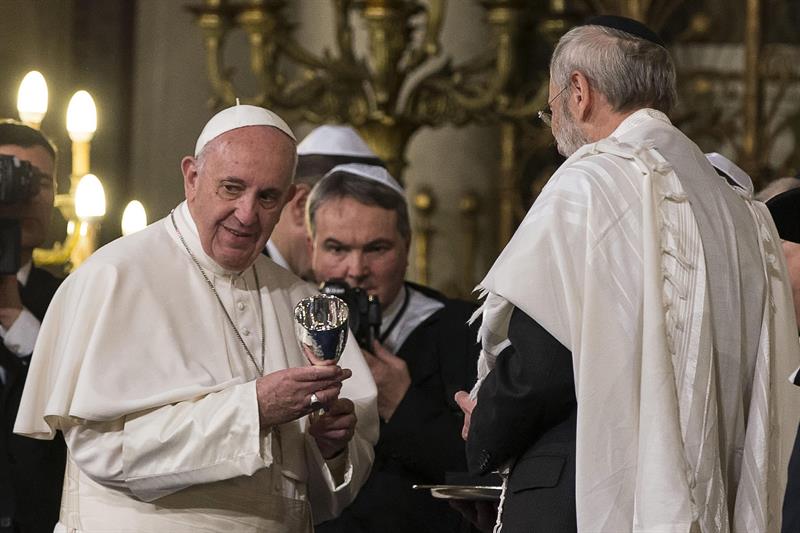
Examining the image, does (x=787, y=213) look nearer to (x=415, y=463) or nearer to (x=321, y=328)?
(x=321, y=328)

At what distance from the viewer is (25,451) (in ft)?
15.3

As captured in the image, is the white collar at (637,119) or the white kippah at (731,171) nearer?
the white collar at (637,119)

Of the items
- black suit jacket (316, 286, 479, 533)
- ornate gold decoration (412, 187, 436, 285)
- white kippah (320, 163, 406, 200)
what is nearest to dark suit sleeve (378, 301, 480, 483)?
black suit jacket (316, 286, 479, 533)

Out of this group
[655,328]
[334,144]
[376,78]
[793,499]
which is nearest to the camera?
[793,499]

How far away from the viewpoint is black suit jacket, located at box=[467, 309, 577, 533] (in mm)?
3537

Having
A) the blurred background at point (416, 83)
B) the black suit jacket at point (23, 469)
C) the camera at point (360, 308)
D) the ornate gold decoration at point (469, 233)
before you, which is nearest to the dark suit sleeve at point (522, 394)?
the camera at point (360, 308)

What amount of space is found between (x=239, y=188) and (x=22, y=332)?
117 centimetres

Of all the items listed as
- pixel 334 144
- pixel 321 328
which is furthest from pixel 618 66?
pixel 334 144

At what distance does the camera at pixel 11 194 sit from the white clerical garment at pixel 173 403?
816mm

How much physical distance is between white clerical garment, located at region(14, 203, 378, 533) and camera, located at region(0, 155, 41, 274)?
82 centimetres

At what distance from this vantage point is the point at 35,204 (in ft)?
15.9

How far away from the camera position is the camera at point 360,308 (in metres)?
4.68

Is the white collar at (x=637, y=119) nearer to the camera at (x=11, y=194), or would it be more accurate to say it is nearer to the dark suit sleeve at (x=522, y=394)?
the dark suit sleeve at (x=522, y=394)

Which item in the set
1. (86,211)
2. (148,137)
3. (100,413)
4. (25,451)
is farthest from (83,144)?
(148,137)
